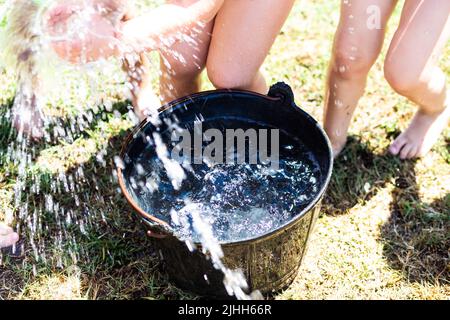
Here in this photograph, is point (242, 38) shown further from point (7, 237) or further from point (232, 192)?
point (7, 237)

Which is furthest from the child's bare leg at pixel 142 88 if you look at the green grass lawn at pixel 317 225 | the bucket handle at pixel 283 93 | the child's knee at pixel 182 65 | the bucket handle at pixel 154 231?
the bucket handle at pixel 154 231

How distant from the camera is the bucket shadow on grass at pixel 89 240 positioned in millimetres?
2215

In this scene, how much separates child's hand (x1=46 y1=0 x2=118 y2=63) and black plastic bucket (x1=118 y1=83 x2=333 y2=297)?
0.31 metres

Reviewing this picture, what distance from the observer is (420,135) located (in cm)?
265

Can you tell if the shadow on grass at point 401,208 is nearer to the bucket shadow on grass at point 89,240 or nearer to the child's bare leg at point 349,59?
the child's bare leg at point 349,59

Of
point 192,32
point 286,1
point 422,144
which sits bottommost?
point 422,144

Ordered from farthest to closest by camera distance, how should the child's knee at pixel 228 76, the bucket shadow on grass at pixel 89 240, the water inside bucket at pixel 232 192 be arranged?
the child's knee at pixel 228 76
the bucket shadow on grass at pixel 89 240
the water inside bucket at pixel 232 192

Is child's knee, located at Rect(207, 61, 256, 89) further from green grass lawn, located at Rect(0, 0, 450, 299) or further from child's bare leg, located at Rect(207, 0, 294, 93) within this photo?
green grass lawn, located at Rect(0, 0, 450, 299)

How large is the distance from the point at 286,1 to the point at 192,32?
0.40 m

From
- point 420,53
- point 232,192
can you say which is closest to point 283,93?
point 232,192

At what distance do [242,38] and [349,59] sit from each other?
1.45 feet
